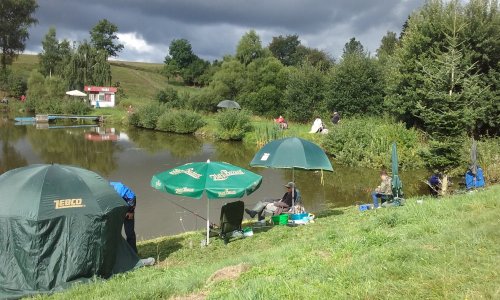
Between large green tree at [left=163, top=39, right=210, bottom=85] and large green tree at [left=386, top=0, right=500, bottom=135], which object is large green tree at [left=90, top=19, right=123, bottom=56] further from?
large green tree at [left=386, top=0, right=500, bottom=135]

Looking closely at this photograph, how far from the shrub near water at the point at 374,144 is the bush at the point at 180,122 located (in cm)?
1739

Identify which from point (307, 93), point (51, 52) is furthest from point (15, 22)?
point (307, 93)

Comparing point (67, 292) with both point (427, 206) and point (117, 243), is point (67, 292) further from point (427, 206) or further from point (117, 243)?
point (427, 206)

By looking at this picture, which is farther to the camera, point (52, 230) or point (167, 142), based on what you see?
point (167, 142)

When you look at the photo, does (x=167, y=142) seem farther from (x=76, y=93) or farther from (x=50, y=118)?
(x=76, y=93)

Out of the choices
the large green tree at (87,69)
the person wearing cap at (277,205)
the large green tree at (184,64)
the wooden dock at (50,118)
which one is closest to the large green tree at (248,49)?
the wooden dock at (50,118)

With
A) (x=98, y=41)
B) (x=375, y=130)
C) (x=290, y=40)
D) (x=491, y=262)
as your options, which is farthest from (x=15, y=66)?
(x=491, y=262)

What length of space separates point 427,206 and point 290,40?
8507 centimetres

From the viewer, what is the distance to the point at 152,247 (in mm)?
9797

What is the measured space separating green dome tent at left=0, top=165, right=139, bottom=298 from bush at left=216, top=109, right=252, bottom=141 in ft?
83.6

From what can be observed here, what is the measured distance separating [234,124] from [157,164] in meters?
11.1

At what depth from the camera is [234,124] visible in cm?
3328

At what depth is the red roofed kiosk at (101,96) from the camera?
55.0 meters

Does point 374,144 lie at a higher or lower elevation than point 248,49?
lower
